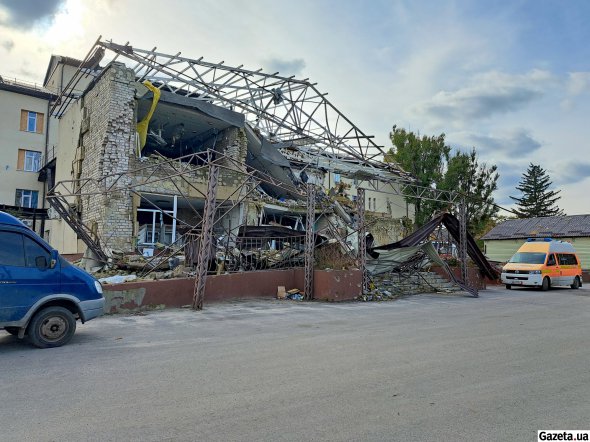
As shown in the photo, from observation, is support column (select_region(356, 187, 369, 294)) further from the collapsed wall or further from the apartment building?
the apartment building

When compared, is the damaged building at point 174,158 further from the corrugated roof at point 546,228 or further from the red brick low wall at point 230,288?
the corrugated roof at point 546,228

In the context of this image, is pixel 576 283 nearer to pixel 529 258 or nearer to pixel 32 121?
pixel 529 258

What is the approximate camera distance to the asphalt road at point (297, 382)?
3.92 metres

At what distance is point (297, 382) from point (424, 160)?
30.5 meters

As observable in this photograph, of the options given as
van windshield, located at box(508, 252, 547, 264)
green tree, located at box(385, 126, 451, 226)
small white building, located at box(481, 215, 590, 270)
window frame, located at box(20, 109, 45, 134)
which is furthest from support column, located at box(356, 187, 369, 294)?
window frame, located at box(20, 109, 45, 134)

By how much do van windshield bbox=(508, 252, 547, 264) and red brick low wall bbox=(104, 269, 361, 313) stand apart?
11413 mm

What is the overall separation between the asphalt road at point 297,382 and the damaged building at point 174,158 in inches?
309

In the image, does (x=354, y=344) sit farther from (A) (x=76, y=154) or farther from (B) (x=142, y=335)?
(A) (x=76, y=154)

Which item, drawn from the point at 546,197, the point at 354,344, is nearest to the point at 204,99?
the point at 354,344

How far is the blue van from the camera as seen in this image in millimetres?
6859

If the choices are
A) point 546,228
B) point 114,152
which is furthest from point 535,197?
point 114,152

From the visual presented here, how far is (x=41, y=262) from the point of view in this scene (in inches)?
286

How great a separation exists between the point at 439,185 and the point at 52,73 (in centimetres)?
3296

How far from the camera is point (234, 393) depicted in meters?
4.84
